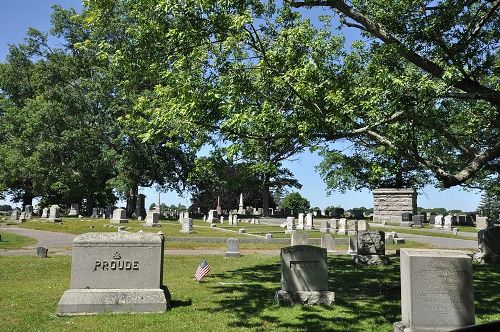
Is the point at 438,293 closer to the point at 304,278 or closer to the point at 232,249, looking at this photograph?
the point at 304,278

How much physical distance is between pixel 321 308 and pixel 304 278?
75 centimetres

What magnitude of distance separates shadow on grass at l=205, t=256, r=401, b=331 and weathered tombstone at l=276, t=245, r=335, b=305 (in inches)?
11.3

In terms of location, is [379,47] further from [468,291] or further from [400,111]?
[468,291]

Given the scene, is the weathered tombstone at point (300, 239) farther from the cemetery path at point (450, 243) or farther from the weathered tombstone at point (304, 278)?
the cemetery path at point (450, 243)

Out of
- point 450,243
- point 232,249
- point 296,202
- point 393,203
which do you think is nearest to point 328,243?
point 232,249

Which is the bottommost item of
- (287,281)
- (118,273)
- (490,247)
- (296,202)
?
(287,281)

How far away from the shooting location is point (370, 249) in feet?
52.8

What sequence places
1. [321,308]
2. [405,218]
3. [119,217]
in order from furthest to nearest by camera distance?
[405,218] < [119,217] < [321,308]

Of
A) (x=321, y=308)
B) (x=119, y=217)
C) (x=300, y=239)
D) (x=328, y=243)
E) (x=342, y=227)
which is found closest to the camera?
(x=321, y=308)

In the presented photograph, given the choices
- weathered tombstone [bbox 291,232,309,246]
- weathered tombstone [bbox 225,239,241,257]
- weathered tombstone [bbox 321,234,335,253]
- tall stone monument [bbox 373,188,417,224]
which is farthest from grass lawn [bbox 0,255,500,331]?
tall stone monument [bbox 373,188,417,224]

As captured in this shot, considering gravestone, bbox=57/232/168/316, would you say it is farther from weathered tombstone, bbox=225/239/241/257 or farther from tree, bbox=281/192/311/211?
tree, bbox=281/192/311/211

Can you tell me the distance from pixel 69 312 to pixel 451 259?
22.0 feet

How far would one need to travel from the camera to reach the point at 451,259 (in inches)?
270

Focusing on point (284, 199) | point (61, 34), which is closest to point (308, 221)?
point (61, 34)
